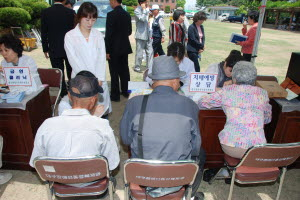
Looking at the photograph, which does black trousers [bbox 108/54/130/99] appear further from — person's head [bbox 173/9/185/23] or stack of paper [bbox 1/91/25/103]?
stack of paper [bbox 1/91/25/103]

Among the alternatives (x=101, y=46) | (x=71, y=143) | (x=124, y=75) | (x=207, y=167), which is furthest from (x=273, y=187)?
(x=124, y=75)

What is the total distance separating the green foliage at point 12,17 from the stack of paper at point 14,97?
7970 mm

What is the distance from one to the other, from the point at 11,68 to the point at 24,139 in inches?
31.5

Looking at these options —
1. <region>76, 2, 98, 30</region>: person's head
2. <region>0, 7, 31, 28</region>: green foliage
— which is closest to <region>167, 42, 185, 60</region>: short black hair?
<region>76, 2, 98, 30</region>: person's head

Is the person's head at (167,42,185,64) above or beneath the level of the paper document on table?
above

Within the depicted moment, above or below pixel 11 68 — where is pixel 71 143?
below

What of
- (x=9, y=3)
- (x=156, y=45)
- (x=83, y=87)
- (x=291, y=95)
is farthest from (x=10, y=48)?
(x=9, y=3)

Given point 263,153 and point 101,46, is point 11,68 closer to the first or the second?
point 101,46

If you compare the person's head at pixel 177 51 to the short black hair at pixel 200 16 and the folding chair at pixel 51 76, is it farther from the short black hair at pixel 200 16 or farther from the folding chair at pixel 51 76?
the short black hair at pixel 200 16

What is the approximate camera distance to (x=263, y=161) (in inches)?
73.0

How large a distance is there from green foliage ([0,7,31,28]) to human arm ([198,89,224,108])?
9168 mm

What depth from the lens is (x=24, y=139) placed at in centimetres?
261

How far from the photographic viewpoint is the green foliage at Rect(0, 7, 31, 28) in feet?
28.7

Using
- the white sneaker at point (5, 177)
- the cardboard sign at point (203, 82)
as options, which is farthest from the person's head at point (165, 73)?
the white sneaker at point (5, 177)
